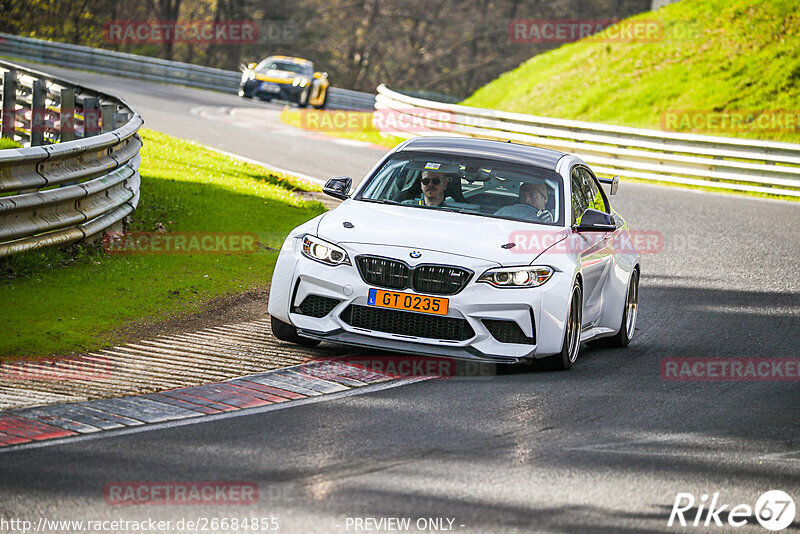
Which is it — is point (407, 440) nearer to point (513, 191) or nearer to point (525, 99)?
point (513, 191)

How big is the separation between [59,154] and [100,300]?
1.49 metres

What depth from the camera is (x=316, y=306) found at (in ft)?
26.8

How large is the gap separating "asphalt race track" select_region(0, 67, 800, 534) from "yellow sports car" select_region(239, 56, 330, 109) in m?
28.8

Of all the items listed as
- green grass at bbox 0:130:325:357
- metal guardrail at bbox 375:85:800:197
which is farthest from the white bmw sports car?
metal guardrail at bbox 375:85:800:197

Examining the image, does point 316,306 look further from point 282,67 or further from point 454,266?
point 282,67

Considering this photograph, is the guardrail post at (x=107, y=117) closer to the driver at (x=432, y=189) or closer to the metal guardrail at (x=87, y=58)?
the driver at (x=432, y=189)

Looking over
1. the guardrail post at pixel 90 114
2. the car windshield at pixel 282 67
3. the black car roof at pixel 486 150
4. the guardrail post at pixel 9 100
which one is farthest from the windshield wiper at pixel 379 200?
the car windshield at pixel 282 67

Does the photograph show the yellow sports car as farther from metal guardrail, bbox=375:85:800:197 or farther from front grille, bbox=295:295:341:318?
→ front grille, bbox=295:295:341:318

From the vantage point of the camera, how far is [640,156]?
997 inches

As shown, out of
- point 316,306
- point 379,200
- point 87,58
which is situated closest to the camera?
point 316,306

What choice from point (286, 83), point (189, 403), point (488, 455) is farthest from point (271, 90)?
point (488, 455)

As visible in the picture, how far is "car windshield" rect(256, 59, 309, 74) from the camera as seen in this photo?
38.5 meters

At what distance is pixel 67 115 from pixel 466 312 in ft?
27.8

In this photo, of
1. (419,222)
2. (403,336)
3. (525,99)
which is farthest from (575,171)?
(525,99)
